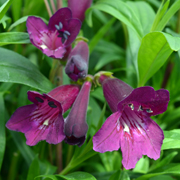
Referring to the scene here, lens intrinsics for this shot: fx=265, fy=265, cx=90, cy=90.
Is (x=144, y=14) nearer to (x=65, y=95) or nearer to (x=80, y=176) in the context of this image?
(x=65, y=95)

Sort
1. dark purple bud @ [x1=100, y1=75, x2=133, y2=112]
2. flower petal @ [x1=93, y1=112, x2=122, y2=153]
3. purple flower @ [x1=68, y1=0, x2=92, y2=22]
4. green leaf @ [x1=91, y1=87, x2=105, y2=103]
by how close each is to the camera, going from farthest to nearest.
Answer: green leaf @ [x1=91, y1=87, x2=105, y2=103], purple flower @ [x1=68, y1=0, x2=92, y2=22], dark purple bud @ [x1=100, y1=75, x2=133, y2=112], flower petal @ [x1=93, y1=112, x2=122, y2=153]

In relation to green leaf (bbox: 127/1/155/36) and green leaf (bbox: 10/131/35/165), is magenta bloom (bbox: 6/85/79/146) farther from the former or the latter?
green leaf (bbox: 127/1/155/36)

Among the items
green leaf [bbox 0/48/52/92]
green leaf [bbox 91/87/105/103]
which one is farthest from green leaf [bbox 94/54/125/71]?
green leaf [bbox 0/48/52/92]

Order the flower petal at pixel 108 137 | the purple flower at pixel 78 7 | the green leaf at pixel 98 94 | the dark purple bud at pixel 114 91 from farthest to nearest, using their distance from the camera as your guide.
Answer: the green leaf at pixel 98 94 → the purple flower at pixel 78 7 → the dark purple bud at pixel 114 91 → the flower petal at pixel 108 137

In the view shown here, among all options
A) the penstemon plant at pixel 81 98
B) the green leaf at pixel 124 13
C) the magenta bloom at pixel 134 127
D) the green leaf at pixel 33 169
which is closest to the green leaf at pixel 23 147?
the penstemon plant at pixel 81 98

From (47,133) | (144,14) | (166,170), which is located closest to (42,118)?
(47,133)

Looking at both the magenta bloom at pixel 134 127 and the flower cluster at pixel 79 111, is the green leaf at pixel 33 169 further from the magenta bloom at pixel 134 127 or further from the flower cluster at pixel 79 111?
the magenta bloom at pixel 134 127

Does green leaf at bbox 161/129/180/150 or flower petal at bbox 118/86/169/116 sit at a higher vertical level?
flower petal at bbox 118/86/169/116

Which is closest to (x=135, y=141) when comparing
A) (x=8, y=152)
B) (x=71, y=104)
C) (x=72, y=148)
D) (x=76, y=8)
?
(x=71, y=104)

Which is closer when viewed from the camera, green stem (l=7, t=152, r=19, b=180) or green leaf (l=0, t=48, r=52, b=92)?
green leaf (l=0, t=48, r=52, b=92)
